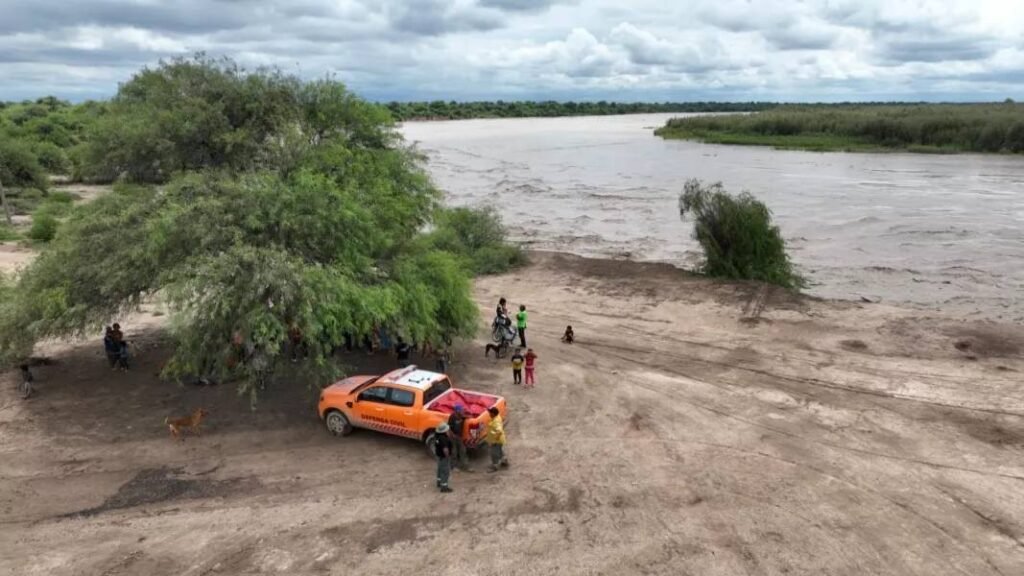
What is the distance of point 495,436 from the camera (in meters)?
13.2

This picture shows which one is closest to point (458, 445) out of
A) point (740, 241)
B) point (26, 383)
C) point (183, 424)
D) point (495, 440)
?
point (495, 440)

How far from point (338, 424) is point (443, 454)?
138 inches

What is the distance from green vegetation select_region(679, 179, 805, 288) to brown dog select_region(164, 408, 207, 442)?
22215 millimetres

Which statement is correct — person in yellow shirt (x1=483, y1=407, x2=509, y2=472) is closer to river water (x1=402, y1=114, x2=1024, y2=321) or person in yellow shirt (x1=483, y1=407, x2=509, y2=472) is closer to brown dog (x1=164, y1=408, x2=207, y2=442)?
brown dog (x1=164, y1=408, x2=207, y2=442)

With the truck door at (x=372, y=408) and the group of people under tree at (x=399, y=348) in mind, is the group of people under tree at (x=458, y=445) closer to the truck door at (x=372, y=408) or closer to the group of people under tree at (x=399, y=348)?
the truck door at (x=372, y=408)

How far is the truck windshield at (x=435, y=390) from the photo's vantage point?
14352 mm

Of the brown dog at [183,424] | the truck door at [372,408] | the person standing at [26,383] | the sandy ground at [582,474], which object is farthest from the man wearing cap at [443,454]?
the person standing at [26,383]

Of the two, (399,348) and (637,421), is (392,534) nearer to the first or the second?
(637,421)

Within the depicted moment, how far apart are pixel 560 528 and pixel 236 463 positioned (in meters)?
6.83

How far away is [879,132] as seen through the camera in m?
102

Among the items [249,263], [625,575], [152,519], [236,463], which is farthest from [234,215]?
[625,575]

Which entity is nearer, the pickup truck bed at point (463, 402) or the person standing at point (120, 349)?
the pickup truck bed at point (463, 402)

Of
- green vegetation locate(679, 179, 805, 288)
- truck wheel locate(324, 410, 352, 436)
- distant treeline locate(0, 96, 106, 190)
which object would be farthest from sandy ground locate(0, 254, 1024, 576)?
distant treeline locate(0, 96, 106, 190)

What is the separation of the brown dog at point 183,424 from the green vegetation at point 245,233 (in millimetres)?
1041
